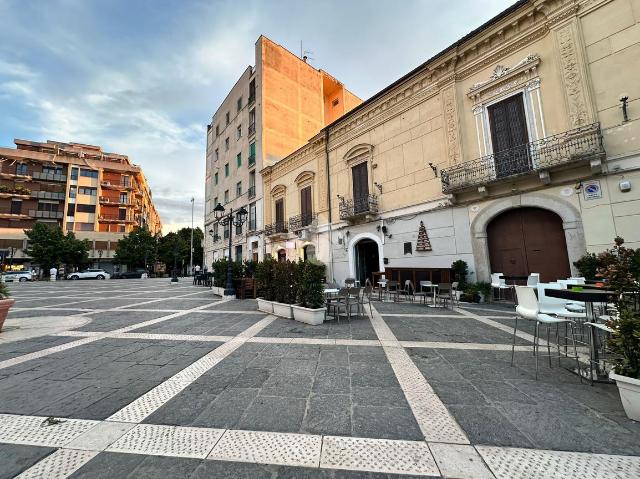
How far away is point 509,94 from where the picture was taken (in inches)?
367

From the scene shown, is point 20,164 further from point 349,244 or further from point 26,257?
point 349,244

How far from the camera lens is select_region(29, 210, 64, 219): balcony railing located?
3719cm

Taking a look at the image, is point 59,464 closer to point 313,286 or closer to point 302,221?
point 313,286

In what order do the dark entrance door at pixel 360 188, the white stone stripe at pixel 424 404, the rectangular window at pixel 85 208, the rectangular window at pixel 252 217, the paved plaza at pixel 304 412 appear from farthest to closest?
the rectangular window at pixel 85 208 → the rectangular window at pixel 252 217 → the dark entrance door at pixel 360 188 → the white stone stripe at pixel 424 404 → the paved plaza at pixel 304 412

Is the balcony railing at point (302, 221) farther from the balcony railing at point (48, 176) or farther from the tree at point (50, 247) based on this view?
the balcony railing at point (48, 176)

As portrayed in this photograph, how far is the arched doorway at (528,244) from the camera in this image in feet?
27.0

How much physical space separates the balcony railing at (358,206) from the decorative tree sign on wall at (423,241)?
96.9 inches

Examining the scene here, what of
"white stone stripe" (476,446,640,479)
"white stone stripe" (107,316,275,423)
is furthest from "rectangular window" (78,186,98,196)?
"white stone stripe" (476,446,640,479)

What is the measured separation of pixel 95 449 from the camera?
77.5 inches

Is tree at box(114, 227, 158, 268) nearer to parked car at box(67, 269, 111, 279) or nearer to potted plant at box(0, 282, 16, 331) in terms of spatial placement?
parked car at box(67, 269, 111, 279)

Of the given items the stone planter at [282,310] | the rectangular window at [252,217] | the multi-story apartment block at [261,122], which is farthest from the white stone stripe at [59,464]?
the rectangular window at [252,217]

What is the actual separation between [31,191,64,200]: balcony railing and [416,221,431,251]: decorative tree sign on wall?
1974 inches

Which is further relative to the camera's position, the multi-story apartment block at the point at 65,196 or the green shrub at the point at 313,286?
the multi-story apartment block at the point at 65,196

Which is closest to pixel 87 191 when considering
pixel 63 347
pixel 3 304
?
pixel 3 304
